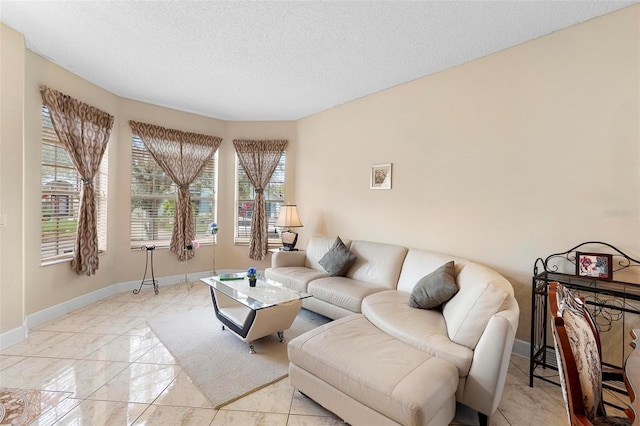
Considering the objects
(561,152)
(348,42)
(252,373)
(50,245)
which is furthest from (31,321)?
(561,152)

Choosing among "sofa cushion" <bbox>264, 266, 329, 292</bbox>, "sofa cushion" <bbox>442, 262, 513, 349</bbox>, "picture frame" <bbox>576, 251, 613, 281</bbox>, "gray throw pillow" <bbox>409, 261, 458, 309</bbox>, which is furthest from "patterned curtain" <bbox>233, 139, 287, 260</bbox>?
"picture frame" <bbox>576, 251, 613, 281</bbox>

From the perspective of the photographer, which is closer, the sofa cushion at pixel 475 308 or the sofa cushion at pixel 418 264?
the sofa cushion at pixel 475 308

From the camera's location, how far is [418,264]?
2939 mm

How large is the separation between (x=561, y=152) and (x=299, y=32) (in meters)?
2.51

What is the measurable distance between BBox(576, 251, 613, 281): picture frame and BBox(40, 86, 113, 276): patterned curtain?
16.8 feet

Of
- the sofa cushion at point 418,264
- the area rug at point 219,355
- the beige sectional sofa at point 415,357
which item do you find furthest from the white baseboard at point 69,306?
the sofa cushion at point 418,264

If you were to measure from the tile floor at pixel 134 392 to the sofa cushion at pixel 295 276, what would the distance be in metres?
1.28

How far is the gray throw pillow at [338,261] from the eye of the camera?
3439 mm

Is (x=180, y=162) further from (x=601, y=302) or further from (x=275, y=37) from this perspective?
(x=601, y=302)

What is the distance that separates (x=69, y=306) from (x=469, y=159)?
4.98m

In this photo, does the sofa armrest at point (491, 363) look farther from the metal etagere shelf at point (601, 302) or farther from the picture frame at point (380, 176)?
the picture frame at point (380, 176)

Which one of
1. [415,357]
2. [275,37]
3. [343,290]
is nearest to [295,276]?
[343,290]

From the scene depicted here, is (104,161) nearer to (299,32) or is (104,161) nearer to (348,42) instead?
(299,32)

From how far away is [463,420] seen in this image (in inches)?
69.7
